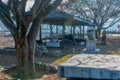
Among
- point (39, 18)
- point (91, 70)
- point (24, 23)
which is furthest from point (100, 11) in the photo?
point (91, 70)

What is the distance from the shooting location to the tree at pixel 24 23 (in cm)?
848

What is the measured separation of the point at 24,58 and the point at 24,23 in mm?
1064

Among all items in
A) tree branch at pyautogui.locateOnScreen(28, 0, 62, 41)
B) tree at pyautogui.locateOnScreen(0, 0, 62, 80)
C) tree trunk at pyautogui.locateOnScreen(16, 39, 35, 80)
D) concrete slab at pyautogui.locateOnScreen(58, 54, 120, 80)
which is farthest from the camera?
tree branch at pyautogui.locateOnScreen(28, 0, 62, 41)

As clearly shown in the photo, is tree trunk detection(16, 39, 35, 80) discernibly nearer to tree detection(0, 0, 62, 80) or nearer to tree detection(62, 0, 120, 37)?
tree detection(0, 0, 62, 80)

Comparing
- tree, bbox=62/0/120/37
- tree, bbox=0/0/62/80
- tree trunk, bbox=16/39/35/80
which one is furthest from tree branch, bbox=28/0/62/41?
tree, bbox=62/0/120/37

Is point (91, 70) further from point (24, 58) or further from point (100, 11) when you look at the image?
point (100, 11)

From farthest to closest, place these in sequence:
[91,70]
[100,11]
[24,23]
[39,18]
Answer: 1. [100,11]
2. [39,18]
3. [24,23]
4. [91,70]

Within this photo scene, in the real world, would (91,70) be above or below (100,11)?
below

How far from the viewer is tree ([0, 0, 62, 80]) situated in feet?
27.8

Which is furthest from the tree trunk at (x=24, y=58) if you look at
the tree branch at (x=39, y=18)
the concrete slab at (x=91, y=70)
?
the concrete slab at (x=91, y=70)

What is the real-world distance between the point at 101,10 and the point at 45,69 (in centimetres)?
2426

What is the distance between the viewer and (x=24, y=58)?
8938 mm

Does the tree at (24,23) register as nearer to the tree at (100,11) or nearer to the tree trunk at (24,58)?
the tree trunk at (24,58)

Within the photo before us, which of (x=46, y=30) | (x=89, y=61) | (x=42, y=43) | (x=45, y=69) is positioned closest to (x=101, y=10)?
(x=46, y=30)
